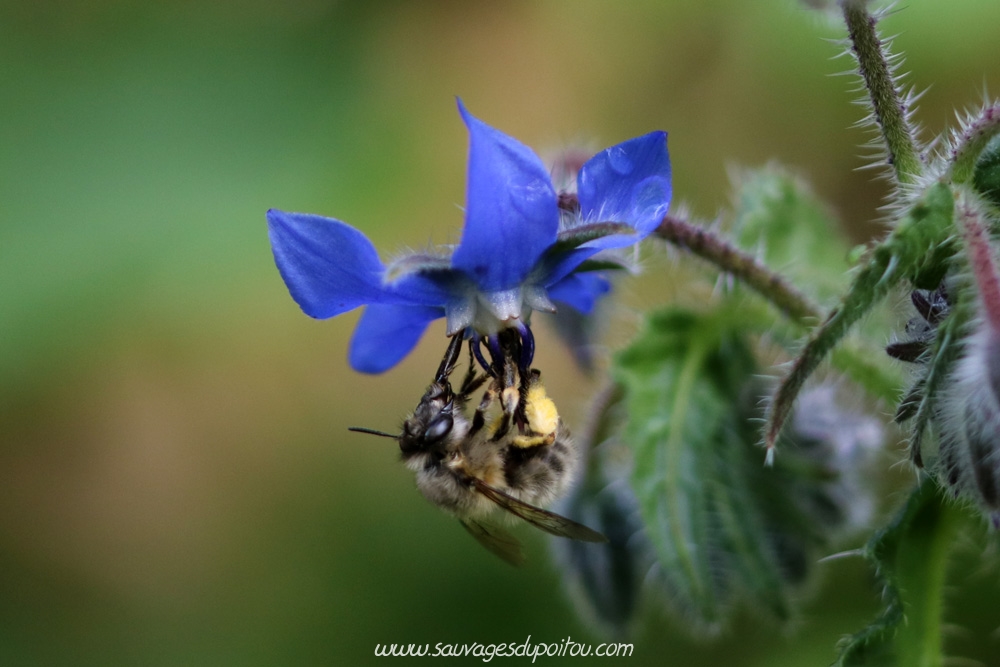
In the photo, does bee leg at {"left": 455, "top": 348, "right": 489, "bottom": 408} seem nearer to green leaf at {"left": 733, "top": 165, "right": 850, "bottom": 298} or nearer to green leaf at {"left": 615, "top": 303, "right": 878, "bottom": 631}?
green leaf at {"left": 615, "top": 303, "right": 878, "bottom": 631}

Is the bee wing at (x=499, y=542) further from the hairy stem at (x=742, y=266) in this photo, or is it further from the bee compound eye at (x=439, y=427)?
the hairy stem at (x=742, y=266)

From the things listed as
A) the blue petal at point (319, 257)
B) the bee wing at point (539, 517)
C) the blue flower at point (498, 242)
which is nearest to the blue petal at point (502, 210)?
the blue flower at point (498, 242)

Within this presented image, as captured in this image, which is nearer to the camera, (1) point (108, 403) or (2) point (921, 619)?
(2) point (921, 619)

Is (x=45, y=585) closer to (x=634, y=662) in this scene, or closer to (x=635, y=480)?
(x=634, y=662)

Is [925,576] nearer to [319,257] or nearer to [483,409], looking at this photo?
[483,409]

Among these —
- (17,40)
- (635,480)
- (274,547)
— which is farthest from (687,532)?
(17,40)

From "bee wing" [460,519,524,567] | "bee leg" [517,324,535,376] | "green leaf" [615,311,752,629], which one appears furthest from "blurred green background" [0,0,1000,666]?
"bee leg" [517,324,535,376]

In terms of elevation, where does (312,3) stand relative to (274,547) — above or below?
above
